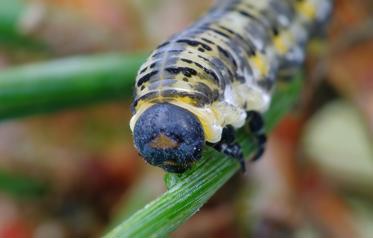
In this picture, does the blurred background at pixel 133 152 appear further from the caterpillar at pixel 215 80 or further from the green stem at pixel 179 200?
the green stem at pixel 179 200

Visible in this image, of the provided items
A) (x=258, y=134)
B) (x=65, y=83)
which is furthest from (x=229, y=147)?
(x=65, y=83)

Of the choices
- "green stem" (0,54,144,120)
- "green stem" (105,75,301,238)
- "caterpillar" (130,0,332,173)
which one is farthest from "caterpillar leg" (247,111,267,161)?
"green stem" (0,54,144,120)

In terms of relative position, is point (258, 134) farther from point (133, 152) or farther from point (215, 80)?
point (133, 152)

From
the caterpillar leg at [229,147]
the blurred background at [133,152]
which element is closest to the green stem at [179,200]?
the caterpillar leg at [229,147]

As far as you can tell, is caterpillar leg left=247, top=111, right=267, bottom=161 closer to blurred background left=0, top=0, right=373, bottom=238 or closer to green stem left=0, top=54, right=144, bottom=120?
blurred background left=0, top=0, right=373, bottom=238

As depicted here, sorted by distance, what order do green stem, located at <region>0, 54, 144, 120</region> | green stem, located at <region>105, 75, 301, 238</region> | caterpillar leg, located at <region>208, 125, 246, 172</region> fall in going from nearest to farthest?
green stem, located at <region>105, 75, 301, 238</region> → caterpillar leg, located at <region>208, 125, 246, 172</region> → green stem, located at <region>0, 54, 144, 120</region>

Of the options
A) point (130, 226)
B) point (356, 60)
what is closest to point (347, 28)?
point (356, 60)

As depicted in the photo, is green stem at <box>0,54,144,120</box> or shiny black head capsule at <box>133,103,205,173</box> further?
green stem at <box>0,54,144,120</box>
